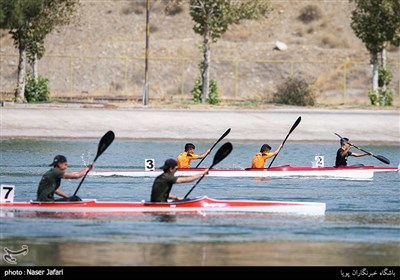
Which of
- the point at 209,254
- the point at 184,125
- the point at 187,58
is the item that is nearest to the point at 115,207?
the point at 209,254

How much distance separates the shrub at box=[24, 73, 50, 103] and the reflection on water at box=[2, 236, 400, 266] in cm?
3720

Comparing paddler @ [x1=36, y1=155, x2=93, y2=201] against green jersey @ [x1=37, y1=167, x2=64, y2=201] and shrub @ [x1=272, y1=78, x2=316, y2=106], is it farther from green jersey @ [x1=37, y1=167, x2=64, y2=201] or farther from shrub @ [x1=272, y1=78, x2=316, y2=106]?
shrub @ [x1=272, y1=78, x2=316, y2=106]

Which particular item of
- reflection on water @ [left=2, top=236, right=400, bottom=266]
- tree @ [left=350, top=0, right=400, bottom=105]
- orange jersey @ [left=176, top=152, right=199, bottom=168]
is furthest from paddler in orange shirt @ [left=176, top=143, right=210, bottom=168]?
tree @ [left=350, top=0, right=400, bottom=105]

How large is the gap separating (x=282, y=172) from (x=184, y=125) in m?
15.9

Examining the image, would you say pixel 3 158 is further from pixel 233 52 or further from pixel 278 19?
pixel 278 19

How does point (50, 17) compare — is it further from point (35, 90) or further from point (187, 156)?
point (187, 156)

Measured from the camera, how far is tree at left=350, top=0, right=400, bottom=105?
60.2 m

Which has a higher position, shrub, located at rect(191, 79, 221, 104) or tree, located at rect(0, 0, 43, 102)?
tree, located at rect(0, 0, 43, 102)

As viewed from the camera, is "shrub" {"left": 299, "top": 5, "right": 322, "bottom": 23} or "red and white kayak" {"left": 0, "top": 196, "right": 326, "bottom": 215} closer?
"red and white kayak" {"left": 0, "top": 196, "right": 326, "bottom": 215}

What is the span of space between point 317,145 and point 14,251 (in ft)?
94.3

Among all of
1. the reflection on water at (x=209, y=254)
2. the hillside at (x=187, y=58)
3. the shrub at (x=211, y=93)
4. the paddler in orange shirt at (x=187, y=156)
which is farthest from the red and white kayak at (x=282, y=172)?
the hillside at (x=187, y=58)

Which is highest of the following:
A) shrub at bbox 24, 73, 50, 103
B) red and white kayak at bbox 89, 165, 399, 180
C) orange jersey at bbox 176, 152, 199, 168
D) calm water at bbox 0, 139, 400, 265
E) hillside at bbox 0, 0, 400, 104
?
hillside at bbox 0, 0, 400, 104

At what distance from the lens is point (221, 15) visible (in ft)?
197
